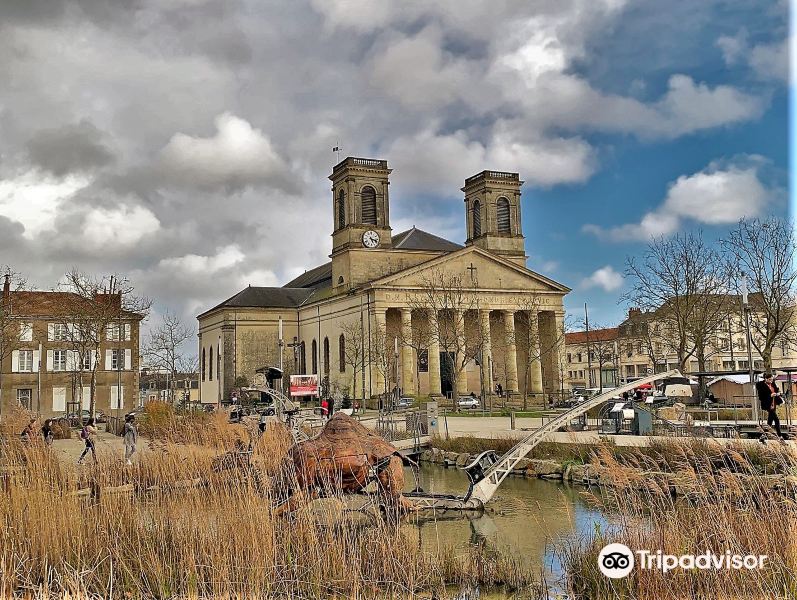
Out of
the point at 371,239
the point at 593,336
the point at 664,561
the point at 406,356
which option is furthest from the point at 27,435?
the point at 593,336

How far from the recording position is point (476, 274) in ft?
207

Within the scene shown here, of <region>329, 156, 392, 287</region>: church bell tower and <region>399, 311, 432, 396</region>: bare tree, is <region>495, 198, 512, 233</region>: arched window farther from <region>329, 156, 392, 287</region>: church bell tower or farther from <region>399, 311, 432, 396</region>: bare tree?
<region>399, 311, 432, 396</region>: bare tree

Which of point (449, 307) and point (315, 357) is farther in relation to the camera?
point (315, 357)

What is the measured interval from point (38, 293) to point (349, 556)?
179 ft

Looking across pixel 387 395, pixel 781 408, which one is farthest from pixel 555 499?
pixel 387 395

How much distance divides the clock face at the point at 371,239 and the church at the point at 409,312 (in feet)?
0.27

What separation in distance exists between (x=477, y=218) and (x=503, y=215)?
7.83 ft

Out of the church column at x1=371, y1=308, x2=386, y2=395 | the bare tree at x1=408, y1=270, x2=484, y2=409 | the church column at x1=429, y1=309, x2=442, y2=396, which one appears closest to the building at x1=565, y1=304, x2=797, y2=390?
the bare tree at x1=408, y1=270, x2=484, y2=409

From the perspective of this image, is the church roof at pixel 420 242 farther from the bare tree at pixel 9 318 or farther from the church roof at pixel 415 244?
the bare tree at pixel 9 318

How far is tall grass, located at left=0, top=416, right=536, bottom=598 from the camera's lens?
7.80 m

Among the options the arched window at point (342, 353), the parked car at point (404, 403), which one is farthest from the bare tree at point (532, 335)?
the arched window at point (342, 353)

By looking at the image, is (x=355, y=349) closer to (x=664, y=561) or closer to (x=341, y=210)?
(x=341, y=210)

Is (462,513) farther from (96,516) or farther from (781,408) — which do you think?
(781,408)

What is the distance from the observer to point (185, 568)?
26.6 ft
